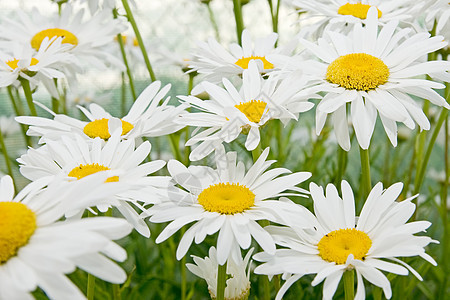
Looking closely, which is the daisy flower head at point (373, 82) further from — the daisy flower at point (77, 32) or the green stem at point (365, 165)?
the daisy flower at point (77, 32)

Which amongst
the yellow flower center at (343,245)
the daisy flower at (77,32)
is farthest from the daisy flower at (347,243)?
the daisy flower at (77,32)

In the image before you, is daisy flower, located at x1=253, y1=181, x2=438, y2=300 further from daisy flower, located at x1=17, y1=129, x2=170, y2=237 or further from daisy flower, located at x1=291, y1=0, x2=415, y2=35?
daisy flower, located at x1=291, y1=0, x2=415, y2=35

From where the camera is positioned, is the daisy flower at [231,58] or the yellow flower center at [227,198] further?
the daisy flower at [231,58]

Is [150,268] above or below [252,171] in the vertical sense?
below

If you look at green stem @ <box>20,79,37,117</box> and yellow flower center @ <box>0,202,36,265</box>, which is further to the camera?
green stem @ <box>20,79,37,117</box>

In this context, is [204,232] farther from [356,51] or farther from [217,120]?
[356,51]

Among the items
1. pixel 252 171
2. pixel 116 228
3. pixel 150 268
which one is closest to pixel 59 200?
pixel 116 228

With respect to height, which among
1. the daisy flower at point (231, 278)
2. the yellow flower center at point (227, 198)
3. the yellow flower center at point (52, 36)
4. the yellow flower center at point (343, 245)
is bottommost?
the daisy flower at point (231, 278)

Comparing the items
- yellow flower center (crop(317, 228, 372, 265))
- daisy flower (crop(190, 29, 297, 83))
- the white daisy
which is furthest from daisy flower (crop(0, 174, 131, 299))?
the white daisy
